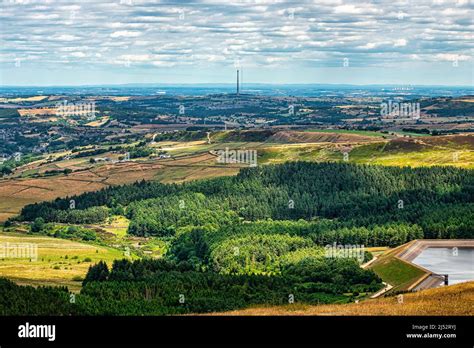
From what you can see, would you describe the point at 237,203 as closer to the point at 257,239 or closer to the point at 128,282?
the point at 257,239

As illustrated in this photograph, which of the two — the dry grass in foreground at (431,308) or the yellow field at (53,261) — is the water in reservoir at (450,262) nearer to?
the dry grass in foreground at (431,308)

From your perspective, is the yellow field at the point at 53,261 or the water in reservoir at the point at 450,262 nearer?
the water in reservoir at the point at 450,262

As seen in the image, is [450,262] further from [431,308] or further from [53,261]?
[431,308]

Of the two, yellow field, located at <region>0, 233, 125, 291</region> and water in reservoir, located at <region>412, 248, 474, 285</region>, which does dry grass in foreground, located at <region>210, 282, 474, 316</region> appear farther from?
yellow field, located at <region>0, 233, 125, 291</region>

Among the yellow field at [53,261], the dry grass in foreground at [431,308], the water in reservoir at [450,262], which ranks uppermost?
the dry grass in foreground at [431,308]

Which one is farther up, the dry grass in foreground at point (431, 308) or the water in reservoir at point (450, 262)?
the dry grass in foreground at point (431, 308)

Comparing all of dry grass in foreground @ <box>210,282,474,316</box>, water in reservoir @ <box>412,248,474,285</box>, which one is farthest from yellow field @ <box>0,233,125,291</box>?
dry grass in foreground @ <box>210,282,474,316</box>

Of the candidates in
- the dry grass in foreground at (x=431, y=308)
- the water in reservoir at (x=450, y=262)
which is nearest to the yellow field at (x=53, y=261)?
the water in reservoir at (x=450, y=262)
